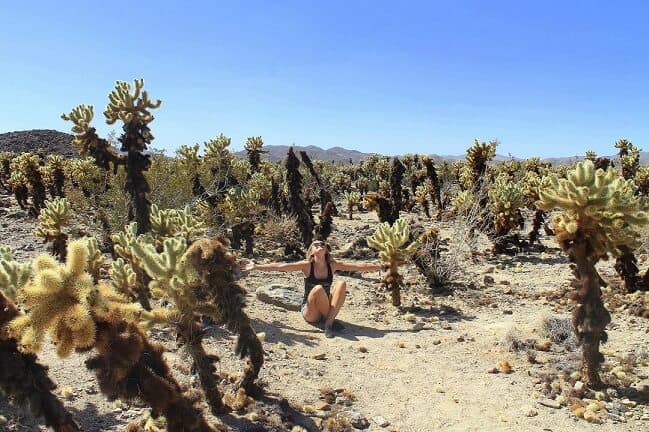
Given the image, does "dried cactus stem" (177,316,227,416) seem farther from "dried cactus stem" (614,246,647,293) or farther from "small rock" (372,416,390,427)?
A: "dried cactus stem" (614,246,647,293)

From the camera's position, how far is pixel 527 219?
72.4 feet

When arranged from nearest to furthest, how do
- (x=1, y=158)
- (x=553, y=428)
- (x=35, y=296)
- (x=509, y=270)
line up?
1. (x=35, y=296)
2. (x=553, y=428)
3. (x=509, y=270)
4. (x=1, y=158)

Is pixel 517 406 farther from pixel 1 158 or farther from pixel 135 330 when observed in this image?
pixel 1 158

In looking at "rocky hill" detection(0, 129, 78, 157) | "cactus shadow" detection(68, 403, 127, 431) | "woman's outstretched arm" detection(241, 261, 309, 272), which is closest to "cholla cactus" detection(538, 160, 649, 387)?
"woman's outstretched arm" detection(241, 261, 309, 272)

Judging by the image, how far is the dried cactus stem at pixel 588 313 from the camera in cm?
537

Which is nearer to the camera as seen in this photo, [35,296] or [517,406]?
[35,296]

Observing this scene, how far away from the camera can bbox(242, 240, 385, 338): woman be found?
7.65 meters

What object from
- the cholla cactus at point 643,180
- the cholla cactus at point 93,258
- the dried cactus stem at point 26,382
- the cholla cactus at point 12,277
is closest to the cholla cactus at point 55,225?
the cholla cactus at point 93,258

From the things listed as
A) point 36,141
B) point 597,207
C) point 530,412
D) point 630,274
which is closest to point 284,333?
point 530,412

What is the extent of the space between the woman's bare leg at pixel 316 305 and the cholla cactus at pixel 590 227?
3540 millimetres

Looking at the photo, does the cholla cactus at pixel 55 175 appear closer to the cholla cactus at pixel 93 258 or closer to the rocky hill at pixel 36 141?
the cholla cactus at pixel 93 258

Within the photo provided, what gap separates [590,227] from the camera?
207 inches

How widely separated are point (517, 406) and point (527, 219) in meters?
18.3

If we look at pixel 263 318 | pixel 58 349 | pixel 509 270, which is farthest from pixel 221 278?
pixel 509 270
